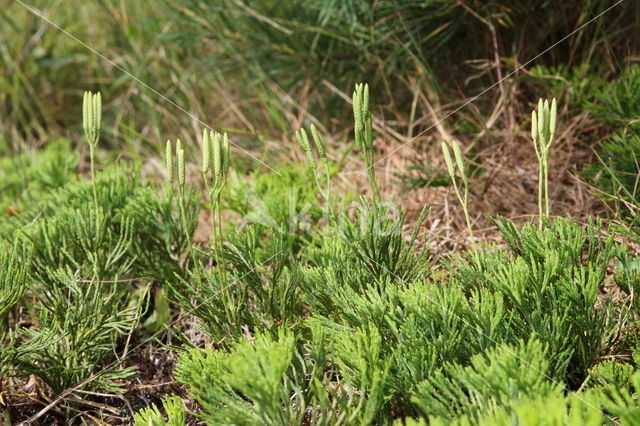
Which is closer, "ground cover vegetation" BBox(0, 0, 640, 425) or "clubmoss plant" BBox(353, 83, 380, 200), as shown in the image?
"ground cover vegetation" BBox(0, 0, 640, 425)

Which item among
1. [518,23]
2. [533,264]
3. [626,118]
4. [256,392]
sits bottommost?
[256,392]

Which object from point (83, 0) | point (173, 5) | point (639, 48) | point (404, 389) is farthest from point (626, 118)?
point (83, 0)

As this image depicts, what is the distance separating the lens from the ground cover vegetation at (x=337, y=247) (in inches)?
40.4

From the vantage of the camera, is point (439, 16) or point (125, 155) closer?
point (439, 16)

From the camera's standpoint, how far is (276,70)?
2723 millimetres

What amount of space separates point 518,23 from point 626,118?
0.75 metres

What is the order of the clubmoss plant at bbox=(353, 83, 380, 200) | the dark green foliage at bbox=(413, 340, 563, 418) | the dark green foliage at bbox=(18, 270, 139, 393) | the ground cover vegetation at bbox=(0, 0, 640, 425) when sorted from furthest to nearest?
the dark green foliage at bbox=(18, 270, 139, 393), the clubmoss plant at bbox=(353, 83, 380, 200), the ground cover vegetation at bbox=(0, 0, 640, 425), the dark green foliage at bbox=(413, 340, 563, 418)

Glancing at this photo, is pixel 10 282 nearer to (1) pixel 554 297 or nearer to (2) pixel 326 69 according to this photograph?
(1) pixel 554 297

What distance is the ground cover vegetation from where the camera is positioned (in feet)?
3.37

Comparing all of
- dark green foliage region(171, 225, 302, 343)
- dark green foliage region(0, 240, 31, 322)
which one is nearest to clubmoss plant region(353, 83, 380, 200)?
dark green foliage region(171, 225, 302, 343)

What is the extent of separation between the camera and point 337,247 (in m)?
1.30

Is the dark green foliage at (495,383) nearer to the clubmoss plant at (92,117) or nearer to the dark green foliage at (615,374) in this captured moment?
the dark green foliage at (615,374)

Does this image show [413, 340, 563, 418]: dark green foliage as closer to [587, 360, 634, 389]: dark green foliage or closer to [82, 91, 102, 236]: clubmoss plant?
[587, 360, 634, 389]: dark green foliage

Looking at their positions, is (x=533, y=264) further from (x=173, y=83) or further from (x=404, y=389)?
(x=173, y=83)
